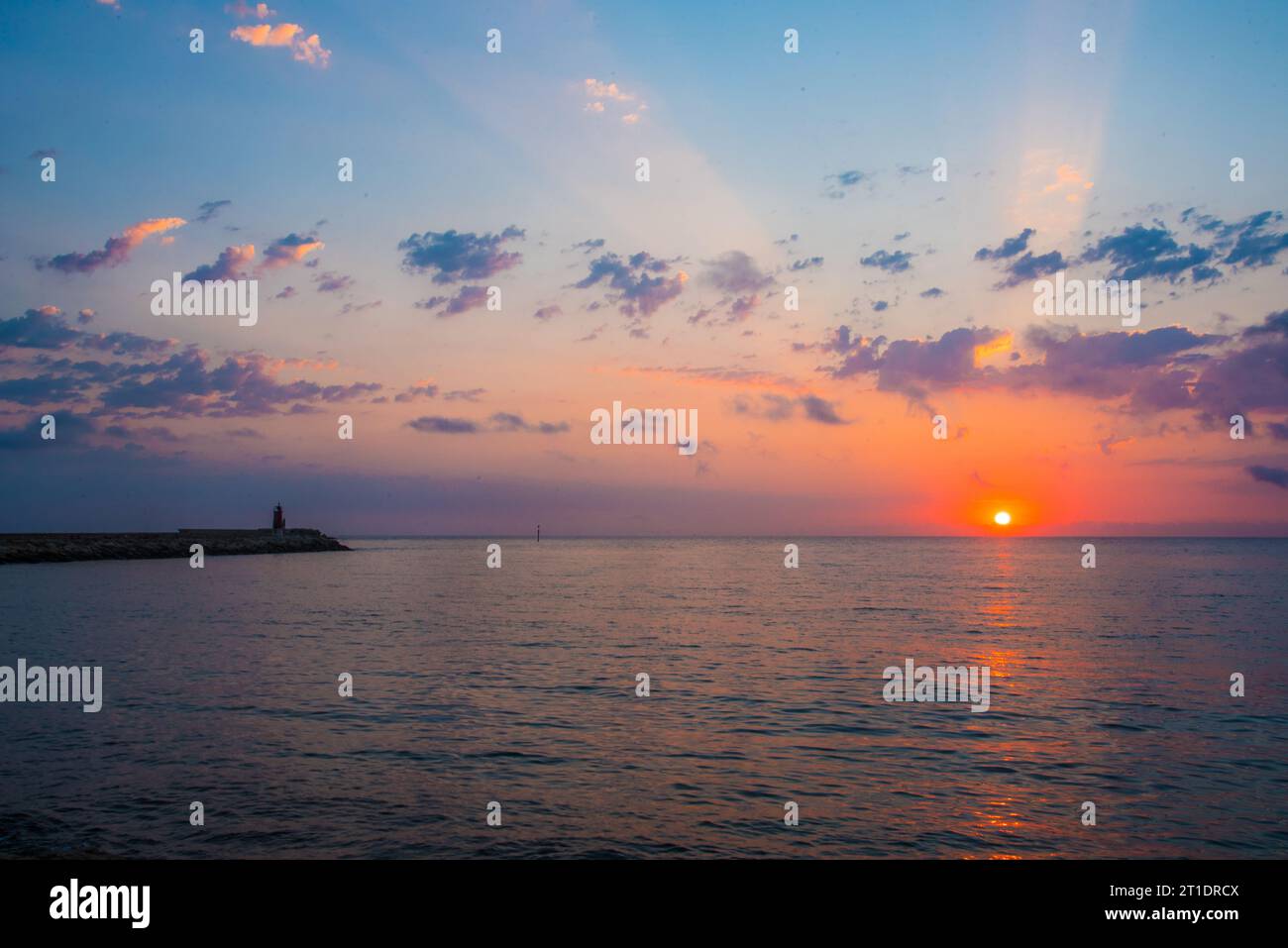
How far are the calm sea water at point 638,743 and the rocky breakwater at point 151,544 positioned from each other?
285 ft

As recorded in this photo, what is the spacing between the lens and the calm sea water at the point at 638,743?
47.4 feet

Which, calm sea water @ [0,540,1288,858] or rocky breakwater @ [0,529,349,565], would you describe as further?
rocky breakwater @ [0,529,349,565]

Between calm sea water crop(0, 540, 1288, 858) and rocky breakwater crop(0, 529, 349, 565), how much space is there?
87.0m

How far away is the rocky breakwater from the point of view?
120 metres

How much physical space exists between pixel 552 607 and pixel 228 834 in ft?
145

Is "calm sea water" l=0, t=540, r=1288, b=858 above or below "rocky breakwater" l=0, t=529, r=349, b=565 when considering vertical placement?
below

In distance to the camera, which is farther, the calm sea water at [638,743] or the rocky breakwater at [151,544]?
the rocky breakwater at [151,544]

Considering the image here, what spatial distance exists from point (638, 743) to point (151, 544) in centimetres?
14410

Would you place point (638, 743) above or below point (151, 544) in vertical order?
below

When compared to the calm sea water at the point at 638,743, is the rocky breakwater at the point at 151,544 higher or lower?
higher

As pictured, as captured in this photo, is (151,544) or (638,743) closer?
(638,743)

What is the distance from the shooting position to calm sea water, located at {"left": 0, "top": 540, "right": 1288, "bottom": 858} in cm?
1444

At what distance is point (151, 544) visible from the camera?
14150 centimetres
